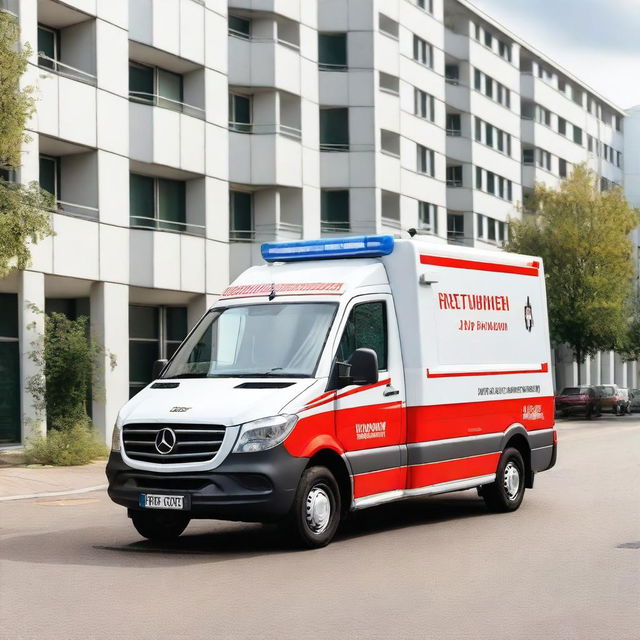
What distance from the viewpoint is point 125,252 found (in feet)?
98.3

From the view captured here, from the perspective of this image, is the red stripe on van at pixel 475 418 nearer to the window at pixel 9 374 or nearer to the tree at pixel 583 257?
the window at pixel 9 374

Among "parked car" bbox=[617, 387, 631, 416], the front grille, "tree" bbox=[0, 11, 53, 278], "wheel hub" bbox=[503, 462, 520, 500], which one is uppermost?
"tree" bbox=[0, 11, 53, 278]

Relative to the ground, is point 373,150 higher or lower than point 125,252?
higher

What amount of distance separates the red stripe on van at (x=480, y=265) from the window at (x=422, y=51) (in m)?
40.5

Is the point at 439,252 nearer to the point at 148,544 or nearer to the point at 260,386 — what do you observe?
the point at 260,386

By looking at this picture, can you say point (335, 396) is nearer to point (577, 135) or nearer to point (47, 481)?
point (47, 481)

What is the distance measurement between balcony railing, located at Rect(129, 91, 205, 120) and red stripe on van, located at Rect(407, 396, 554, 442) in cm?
1915

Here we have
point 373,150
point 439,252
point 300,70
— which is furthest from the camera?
point 373,150

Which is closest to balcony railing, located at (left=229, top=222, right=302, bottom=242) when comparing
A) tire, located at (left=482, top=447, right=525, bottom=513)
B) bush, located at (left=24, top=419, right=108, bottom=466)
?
bush, located at (left=24, top=419, right=108, bottom=466)

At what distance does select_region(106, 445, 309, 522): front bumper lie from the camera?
416 inches

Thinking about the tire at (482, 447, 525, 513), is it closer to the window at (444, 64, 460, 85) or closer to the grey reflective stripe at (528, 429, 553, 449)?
the grey reflective stripe at (528, 429, 553, 449)

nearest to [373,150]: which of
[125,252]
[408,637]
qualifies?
[125,252]

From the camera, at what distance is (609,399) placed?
178ft

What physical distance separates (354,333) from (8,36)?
10.1 m
